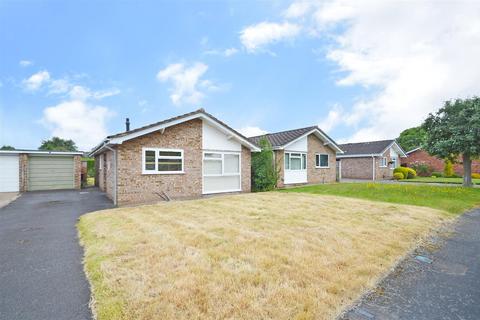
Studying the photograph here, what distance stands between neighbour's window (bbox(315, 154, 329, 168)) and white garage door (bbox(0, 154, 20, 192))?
22144mm

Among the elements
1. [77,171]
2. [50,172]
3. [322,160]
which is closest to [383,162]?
[322,160]

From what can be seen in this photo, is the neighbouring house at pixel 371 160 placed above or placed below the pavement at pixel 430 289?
above

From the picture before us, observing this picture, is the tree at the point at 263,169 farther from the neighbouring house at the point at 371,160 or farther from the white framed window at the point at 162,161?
the neighbouring house at the point at 371,160

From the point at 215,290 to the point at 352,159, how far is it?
97.0 feet

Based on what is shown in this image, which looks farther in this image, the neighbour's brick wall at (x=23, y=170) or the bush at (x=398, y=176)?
the bush at (x=398, y=176)

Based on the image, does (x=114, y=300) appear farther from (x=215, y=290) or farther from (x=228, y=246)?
(x=228, y=246)

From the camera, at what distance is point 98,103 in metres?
21.6

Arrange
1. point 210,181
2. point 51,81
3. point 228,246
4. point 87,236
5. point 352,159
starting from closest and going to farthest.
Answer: point 228,246 → point 87,236 → point 210,181 → point 51,81 → point 352,159

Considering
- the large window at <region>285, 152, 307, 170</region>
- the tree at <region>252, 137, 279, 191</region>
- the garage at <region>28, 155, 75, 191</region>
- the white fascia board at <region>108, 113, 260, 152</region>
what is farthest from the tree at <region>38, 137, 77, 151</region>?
the large window at <region>285, 152, 307, 170</region>

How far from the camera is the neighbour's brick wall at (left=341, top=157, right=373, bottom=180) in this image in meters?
27.1

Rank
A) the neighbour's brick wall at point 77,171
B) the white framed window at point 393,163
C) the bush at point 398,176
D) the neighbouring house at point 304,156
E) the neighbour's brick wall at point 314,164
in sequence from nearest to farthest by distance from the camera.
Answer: the neighbour's brick wall at point 77,171 → the neighbouring house at point 304,156 → the neighbour's brick wall at point 314,164 → the bush at point 398,176 → the white framed window at point 393,163

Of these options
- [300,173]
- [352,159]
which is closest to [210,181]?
[300,173]

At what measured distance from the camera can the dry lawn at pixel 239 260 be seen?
2826 mm

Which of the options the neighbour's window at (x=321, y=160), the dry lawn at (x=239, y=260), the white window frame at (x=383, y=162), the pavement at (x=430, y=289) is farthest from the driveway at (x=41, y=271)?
the white window frame at (x=383, y=162)
